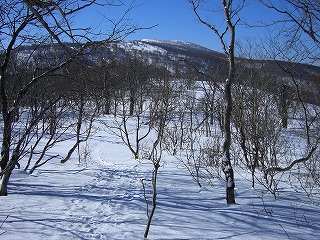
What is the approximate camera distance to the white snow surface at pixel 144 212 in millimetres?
3871

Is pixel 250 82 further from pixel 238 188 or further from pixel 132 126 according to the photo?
pixel 132 126

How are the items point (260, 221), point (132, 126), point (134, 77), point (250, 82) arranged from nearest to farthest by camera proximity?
point (260, 221) → point (250, 82) → point (134, 77) → point (132, 126)

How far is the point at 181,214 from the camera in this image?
15.4 ft

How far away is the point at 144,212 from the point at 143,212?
17 millimetres

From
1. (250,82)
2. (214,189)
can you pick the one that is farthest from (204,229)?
(250,82)

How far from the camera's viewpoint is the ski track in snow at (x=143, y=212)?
3.87 meters

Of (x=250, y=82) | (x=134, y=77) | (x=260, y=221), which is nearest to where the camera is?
(x=260, y=221)

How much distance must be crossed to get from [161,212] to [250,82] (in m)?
5.52

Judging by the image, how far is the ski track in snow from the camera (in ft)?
12.7

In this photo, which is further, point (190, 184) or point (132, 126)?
point (132, 126)

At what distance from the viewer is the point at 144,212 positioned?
4855 millimetres

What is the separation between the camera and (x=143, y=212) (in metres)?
4.86

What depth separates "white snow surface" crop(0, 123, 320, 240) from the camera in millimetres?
3871

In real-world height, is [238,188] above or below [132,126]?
below
